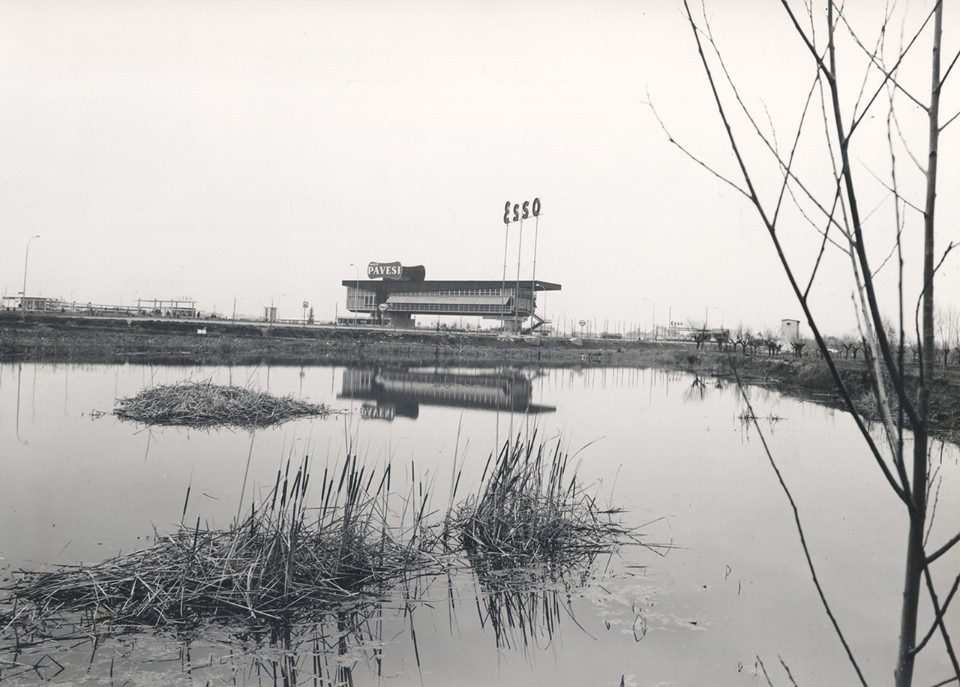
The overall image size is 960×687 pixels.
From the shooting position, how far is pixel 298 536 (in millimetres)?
6688

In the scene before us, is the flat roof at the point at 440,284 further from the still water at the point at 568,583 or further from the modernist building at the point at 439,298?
the still water at the point at 568,583

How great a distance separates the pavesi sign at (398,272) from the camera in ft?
261

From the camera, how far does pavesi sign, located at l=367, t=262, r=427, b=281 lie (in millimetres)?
79500

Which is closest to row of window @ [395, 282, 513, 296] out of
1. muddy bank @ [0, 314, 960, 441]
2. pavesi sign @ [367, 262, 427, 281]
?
pavesi sign @ [367, 262, 427, 281]

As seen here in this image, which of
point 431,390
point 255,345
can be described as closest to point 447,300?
point 255,345

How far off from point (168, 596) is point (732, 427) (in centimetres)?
1677

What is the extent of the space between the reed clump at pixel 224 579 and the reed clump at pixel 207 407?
31.3 feet

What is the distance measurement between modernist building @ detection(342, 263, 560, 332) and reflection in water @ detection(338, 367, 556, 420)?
32567mm

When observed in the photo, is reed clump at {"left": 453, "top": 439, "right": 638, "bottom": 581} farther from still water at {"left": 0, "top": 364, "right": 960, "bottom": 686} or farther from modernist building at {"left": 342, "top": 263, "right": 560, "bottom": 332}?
modernist building at {"left": 342, "top": 263, "right": 560, "bottom": 332}

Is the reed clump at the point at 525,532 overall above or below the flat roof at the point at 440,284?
below

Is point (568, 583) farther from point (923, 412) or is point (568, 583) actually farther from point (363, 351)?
point (363, 351)

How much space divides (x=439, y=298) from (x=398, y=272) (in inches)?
252

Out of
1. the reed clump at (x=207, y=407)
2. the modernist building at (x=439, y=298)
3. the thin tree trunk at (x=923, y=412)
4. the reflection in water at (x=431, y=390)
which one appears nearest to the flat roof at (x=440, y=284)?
the modernist building at (x=439, y=298)

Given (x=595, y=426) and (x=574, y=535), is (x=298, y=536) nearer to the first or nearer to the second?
(x=574, y=535)
